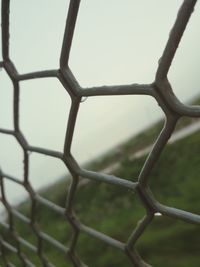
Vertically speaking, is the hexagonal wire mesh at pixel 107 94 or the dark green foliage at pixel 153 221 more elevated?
the hexagonal wire mesh at pixel 107 94

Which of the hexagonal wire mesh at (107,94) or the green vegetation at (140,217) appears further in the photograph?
the green vegetation at (140,217)

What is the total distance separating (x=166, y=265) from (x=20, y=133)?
676 mm

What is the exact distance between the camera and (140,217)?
213 centimetres

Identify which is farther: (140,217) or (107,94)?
(140,217)

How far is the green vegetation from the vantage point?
49.1 inches

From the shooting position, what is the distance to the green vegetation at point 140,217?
1.25 meters

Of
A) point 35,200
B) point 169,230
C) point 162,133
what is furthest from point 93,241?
point 162,133

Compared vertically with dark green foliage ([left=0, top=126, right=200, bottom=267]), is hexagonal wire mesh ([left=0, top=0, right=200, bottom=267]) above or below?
above

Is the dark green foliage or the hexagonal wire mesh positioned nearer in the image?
the hexagonal wire mesh

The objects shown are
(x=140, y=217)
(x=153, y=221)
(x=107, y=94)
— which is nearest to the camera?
(x=107, y=94)

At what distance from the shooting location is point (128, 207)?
249cm

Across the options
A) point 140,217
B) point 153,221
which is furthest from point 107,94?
point 140,217

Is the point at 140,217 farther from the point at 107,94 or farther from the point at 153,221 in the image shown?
the point at 107,94

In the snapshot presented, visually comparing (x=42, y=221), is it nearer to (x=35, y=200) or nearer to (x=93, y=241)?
(x=93, y=241)
